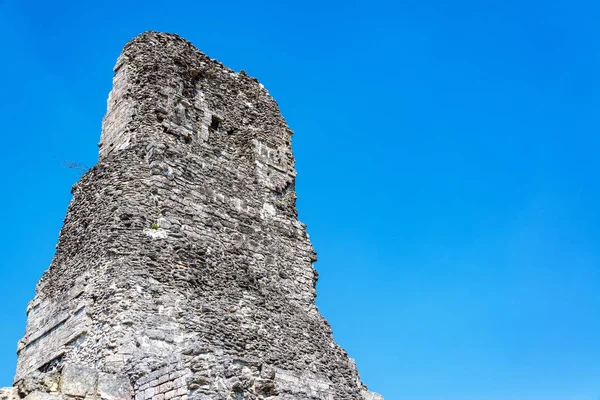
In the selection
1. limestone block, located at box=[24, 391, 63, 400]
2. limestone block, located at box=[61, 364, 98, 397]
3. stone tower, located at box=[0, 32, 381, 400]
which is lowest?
limestone block, located at box=[24, 391, 63, 400]

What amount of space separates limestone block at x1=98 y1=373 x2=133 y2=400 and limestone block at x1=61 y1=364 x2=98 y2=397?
11cm

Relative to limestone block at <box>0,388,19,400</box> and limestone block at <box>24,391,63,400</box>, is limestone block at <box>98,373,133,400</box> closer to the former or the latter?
limestone block at <box>24,391,63,400</box>

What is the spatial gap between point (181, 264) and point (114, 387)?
3151 mm

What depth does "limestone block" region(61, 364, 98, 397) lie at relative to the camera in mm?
8773

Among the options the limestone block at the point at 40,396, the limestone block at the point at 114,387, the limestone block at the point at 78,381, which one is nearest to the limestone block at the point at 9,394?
the limestone block at the point at 40,396

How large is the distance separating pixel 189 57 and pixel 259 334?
613 centimetres

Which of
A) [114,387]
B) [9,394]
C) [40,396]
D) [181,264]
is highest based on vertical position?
[181,264]

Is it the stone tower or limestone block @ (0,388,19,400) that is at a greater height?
the stone tower

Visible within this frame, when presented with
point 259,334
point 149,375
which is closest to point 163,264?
point 259,334

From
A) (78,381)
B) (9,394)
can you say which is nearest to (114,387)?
(78,381)

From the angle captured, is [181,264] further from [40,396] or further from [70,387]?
[40,396]

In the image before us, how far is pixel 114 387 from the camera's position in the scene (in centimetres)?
921

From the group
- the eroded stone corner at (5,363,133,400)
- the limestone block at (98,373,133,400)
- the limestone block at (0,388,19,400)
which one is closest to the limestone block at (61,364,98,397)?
the eroded stone corner at (5,363,133,400)

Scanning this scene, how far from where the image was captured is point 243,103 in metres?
16.1
